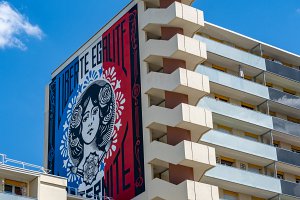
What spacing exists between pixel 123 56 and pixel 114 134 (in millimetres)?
6812

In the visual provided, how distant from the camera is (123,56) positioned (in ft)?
241

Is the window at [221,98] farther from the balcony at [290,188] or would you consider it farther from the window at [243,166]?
the balcony at [290,188]

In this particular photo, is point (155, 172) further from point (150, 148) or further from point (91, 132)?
point (91, 132)

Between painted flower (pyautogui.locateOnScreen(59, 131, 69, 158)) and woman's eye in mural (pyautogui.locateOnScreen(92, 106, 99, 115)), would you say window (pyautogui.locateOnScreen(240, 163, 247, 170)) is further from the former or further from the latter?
painted flower (pyautogui.locateOnScreen(59, 131, 69, 158))

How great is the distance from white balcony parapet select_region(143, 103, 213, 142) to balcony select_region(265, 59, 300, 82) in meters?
16.9

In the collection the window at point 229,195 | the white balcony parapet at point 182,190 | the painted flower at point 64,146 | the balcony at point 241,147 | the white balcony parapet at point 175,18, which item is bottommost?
the white balcony parapet at point 182,190

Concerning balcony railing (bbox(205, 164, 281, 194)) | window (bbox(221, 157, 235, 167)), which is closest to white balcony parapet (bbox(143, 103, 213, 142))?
balcony railing (bbox(205, 164, 281, 194))

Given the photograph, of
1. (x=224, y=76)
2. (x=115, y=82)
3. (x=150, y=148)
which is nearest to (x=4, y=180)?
(x=150, y=148)

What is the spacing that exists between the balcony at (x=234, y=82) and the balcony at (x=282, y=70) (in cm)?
280

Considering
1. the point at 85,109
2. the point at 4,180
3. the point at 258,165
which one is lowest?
the point at 4,180

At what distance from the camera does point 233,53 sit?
79.3 m

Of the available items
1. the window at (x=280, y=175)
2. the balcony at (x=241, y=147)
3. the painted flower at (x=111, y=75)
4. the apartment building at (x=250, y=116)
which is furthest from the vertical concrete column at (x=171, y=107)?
the window at (x=280, y=175)

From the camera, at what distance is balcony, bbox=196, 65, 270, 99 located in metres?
75.7

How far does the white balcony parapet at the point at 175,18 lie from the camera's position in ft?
229
